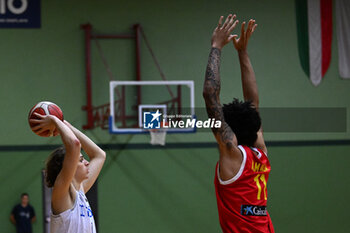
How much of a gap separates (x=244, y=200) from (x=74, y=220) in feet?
3.01

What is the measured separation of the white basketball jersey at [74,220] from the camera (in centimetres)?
284

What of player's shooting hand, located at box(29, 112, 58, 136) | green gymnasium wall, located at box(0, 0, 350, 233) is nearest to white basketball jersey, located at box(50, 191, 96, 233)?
player's shooting hand, located at box(29, 112, 58, 136)

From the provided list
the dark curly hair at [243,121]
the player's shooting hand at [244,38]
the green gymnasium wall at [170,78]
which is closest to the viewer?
the dark curly hair at [243,121]

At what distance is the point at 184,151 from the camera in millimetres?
9672

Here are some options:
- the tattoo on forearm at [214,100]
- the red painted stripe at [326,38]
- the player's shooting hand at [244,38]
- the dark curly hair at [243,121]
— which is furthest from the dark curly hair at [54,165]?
the red painted stripe at [326,38]

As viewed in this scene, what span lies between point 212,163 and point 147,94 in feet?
5.52

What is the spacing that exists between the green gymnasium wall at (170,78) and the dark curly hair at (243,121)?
656cm

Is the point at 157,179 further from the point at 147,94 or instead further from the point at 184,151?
the point at 147,94

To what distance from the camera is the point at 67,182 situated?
279cm

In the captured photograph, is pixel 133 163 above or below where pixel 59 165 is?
below

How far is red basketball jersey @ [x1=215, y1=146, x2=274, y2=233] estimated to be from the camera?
2953mm

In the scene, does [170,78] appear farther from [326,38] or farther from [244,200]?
[244,200]

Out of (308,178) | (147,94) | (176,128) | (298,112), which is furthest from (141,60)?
(308,178)

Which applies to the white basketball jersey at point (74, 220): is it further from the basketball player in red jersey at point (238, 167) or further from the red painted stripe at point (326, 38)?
the red painted stripe at point (326, 38)
